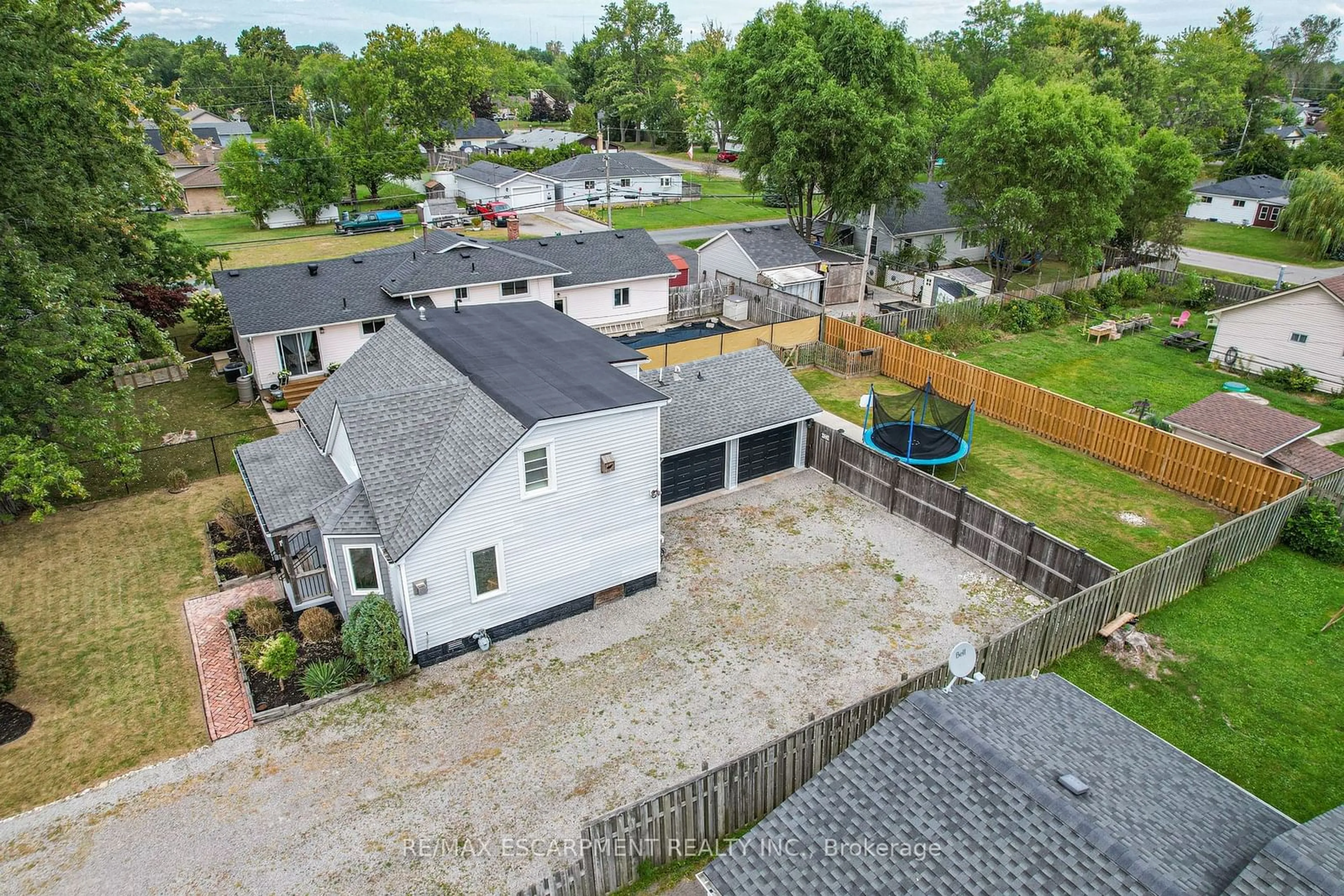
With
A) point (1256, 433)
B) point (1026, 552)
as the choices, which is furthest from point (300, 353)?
point (1256, 433)

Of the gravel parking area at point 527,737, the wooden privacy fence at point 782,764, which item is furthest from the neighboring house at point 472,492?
the wooden privacy fence at point 782,764

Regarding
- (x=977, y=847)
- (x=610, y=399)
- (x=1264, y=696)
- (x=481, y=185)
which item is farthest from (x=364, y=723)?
(x=481, y=185)

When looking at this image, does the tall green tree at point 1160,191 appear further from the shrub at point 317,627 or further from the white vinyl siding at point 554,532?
the shrub at point 317,627

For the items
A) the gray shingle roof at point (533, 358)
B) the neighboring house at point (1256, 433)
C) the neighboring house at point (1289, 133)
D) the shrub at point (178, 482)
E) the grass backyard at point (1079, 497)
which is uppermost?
the neighboring house at point (1289, 133)

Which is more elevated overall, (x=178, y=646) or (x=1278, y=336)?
(x=1278, y=336)

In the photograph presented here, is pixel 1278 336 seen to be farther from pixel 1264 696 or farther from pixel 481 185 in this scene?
pixel 481 185

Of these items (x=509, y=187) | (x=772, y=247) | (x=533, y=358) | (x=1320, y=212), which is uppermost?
(x=509, y=187)

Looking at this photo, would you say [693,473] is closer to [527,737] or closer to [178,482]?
[527,737]
